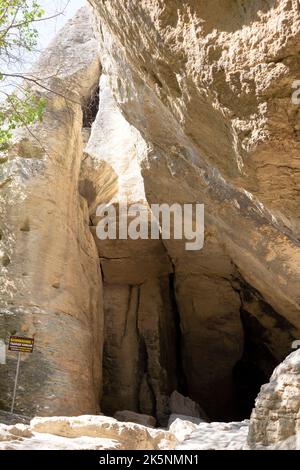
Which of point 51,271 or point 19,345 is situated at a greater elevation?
point 51,271

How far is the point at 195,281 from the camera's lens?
13633 mm

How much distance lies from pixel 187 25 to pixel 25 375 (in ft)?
17.9

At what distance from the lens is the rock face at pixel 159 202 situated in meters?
4.40

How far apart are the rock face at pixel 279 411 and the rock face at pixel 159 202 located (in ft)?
4.76

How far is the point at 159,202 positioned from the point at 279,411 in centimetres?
694

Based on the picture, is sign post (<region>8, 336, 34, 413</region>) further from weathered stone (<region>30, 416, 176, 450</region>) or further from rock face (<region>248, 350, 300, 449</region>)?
rock face (<region>248, 350, 300, 449</region>)

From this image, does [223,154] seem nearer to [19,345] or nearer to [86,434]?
[86,434]

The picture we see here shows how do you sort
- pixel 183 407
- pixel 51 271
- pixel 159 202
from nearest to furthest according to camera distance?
pixel 51 271
pixel 159 202
pixel 183 407

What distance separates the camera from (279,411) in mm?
3711

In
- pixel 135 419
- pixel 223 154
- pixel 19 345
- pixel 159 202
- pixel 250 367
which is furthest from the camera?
pixel 250 367

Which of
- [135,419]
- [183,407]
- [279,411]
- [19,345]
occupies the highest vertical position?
[19,345]

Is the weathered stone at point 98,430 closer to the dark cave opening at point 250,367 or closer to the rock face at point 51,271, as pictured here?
the rock face at point 51,271

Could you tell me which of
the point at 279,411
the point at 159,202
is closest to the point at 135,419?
the point at 159,202

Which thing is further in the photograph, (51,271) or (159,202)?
(159,202)
